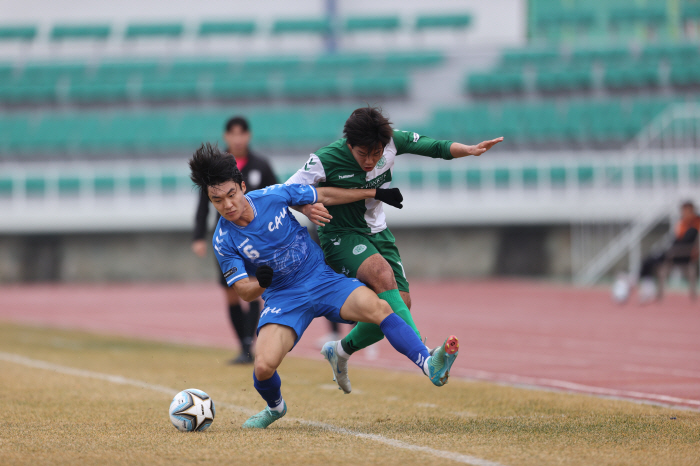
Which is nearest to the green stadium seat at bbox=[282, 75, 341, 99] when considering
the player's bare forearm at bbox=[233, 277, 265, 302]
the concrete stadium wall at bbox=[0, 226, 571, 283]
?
the concrete stadium wall at bbox=[0, 226, 571, 283]

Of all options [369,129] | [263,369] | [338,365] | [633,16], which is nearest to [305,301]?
[263,369]

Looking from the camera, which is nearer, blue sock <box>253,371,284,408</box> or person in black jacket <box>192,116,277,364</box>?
blue sock <box>253,371,284,408</box>

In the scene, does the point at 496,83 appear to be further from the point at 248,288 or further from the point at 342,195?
the point at 248,288

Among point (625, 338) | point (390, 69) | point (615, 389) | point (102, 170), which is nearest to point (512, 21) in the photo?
point (390, 69)

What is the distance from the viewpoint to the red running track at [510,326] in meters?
7.84

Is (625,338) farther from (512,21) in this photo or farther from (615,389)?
(512,21)

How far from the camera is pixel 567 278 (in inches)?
906

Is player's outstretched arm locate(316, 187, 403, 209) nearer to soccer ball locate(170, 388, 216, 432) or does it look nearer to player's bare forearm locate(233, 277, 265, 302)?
player's bare forearm locate(233, 277, 265, 302)

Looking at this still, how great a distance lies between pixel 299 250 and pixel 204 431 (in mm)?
1172

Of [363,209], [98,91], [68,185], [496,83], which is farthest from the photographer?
[98,91]

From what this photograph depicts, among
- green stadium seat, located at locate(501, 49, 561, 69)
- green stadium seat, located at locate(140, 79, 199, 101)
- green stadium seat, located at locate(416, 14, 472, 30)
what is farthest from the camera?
green stadium seat, located at locate(416, 14, 472, 30)

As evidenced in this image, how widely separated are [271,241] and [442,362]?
121 centimetres

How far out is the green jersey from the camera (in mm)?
5293

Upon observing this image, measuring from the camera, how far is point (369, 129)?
16.5 ft
